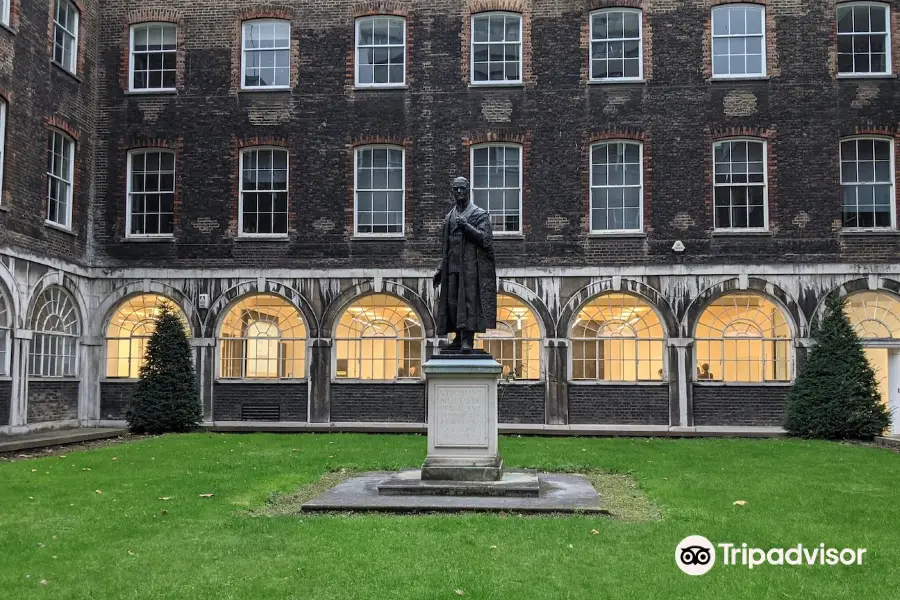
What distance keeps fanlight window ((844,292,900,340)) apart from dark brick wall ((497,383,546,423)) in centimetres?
686

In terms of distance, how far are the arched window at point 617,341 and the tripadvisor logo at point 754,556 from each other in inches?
512

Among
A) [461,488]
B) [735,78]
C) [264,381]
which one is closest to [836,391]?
[735,78]

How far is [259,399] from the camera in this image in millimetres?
21188

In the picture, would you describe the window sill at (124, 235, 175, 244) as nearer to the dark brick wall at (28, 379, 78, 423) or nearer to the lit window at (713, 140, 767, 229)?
the dark brick wall at (28, 379, 78, 423)

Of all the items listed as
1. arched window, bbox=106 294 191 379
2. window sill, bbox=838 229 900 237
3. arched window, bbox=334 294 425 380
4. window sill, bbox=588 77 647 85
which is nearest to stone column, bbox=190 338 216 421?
arched window, bbox=106 294 191 379

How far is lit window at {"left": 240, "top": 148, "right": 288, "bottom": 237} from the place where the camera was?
70.7 feet

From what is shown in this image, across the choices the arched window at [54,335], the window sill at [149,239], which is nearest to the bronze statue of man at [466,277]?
the arched window at [54,335]

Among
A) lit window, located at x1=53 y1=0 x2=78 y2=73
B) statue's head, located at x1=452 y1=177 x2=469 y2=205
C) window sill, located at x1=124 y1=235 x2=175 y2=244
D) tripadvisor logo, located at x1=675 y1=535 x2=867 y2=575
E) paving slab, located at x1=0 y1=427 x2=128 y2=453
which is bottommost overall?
tripadvisor logo, located at x1=675 y1=535 x2=867 y2=575

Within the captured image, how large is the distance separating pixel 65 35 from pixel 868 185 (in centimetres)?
1784

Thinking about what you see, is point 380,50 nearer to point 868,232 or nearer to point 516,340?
point 516,340

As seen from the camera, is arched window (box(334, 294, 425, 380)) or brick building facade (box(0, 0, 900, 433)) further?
arched window (box(334, 294, 425, 380))

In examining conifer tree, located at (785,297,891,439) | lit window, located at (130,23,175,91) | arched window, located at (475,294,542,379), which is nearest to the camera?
conifer tree, located at (785,297,891,439)

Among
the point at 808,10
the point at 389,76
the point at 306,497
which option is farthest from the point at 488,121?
the point at 306,497

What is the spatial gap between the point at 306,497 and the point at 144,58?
15.2 metres
